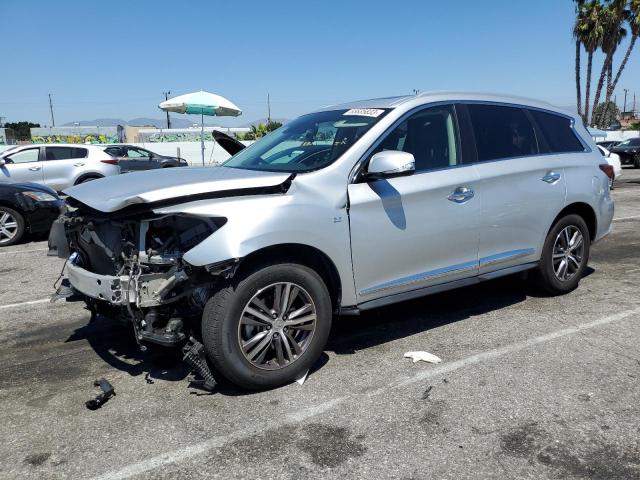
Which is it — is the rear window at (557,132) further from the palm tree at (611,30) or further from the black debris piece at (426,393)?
the palm tree at (611,30)

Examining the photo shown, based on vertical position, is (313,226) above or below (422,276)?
above

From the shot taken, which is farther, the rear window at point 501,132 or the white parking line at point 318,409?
the rear window at point 501,132

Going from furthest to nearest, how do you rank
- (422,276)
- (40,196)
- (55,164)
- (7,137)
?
1. (7,137)
2. (55,164)
3. (40,196)
4. (422,276)

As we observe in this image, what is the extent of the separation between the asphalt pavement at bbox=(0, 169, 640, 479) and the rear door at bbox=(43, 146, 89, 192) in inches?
408

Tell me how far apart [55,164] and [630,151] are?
23.3 meters

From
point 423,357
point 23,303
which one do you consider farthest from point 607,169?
point 23,303

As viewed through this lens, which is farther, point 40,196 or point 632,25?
point 632,25

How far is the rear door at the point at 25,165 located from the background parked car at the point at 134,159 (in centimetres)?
249

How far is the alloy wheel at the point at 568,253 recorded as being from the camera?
528 centimetres

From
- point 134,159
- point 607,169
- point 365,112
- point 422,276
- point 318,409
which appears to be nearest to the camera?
point 318,409

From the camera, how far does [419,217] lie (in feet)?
13.4

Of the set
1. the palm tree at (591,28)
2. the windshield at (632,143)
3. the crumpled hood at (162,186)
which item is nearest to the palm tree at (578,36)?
the palm tree at (591,28)

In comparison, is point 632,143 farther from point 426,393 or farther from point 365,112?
point 426,393

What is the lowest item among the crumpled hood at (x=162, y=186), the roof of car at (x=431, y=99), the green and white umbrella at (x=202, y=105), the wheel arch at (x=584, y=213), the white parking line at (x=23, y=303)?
the white parking line at (x=23, y=303)
